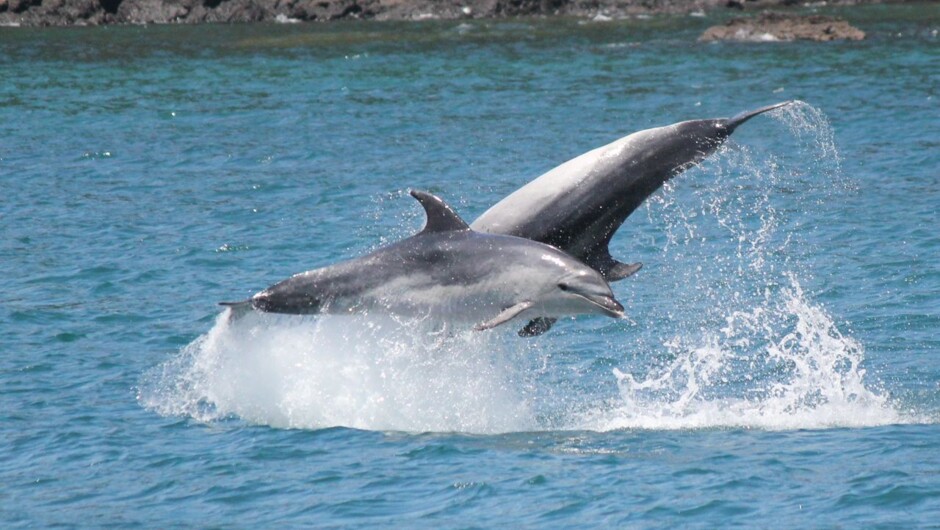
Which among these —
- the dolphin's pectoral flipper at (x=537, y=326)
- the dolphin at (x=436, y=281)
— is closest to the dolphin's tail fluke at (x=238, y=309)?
the dolphin at (x=436, y=281)

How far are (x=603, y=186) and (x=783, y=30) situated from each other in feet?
143

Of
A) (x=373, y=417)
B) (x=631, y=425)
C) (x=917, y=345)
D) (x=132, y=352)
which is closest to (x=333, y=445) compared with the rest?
(x=373, y=417)

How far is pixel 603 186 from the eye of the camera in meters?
13.2

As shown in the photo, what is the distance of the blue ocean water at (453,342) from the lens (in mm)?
12305

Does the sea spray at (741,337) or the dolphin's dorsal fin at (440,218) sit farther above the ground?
the dolphin's dorsal fin at (440,218)

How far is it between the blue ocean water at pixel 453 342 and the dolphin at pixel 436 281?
76 cm

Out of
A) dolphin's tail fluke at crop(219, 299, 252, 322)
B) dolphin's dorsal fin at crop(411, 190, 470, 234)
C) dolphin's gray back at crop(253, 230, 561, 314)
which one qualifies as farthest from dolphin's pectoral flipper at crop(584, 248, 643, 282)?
dolphin's tail fluke at crop(219, 299, 252, 322)

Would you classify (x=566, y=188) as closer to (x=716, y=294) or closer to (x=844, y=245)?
(x=716, y=294)

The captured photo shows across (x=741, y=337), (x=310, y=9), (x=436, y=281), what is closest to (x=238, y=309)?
(x=436, y=281)

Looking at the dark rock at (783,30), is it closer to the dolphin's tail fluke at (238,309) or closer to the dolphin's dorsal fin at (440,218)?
the dolphin's dorsal fin at (440,218)

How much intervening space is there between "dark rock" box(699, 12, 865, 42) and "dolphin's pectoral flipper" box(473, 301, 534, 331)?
43.6 m

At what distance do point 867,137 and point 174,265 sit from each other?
16.5 meters

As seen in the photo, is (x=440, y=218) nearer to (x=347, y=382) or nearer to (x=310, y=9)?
(x=347, y=382)

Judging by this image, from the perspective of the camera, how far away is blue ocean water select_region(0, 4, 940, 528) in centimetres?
1230
